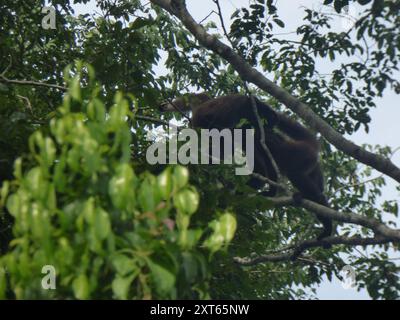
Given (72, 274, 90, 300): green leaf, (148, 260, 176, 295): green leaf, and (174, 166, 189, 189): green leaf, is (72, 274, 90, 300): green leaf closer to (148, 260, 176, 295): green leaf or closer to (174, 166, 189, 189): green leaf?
(148, 260, 176, 295): green leaf

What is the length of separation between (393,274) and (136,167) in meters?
2.92

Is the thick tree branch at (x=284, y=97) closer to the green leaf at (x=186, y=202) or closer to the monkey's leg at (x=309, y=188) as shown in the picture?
the monkey's leg at (x=309, y=188)

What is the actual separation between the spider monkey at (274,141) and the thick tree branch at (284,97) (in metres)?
Answer: 1.12

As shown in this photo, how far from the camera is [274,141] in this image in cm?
746

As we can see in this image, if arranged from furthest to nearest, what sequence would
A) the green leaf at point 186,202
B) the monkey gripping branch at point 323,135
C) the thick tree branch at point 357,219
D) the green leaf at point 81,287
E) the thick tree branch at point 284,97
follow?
1. the thick tree branch at point 284,97
2. the monkey gripping branch at point 323,135
3. the thick tree branch at point 357,219
4. the green leaf at point 186,202
5. the green leaf at point 81,287

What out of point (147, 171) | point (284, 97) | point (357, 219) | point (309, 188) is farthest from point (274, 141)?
point (147, 171)

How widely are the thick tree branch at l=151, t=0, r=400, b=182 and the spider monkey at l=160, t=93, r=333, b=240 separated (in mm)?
1121

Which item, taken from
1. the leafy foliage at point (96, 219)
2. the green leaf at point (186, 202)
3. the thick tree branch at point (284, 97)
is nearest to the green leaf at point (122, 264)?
the leafy foliage at point (96, 219)

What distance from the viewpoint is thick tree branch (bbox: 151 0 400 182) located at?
18.6ft

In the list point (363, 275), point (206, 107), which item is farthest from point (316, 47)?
point (363, 275)

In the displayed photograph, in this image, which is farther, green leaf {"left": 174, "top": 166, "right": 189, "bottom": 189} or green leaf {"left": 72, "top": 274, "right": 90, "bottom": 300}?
green leaf {"left": 174, "top": 166, "right": 189, "bottom": 189}

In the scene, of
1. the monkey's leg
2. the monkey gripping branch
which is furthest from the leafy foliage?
the monkey's leg

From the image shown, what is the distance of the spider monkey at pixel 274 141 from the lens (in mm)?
7090

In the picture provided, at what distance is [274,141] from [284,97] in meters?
1.60
